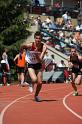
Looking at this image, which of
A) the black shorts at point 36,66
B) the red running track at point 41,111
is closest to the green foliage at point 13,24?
the red running track at point 41,111

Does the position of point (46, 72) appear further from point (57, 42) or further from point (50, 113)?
point (50, 113)

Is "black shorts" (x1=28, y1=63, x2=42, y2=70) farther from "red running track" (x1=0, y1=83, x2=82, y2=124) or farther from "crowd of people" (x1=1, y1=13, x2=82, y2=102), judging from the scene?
"red running track" (x1=0, y1=83, x2=82, y2=124)

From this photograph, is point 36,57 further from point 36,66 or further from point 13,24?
point 13,24

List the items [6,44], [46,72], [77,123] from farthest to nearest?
[6,44]
[46,72]
[77,123]

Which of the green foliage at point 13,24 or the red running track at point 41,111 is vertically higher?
the red running track at point 41,111

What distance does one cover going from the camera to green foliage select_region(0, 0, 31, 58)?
102 ft

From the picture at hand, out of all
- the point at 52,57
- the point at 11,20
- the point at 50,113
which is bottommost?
the point at 52,57

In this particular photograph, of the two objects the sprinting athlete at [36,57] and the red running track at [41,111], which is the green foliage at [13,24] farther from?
the sprinting athlete at [36,57]

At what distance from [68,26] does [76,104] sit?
21.8 m

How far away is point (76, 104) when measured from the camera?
630 inches

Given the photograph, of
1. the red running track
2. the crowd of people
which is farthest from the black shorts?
the red running track

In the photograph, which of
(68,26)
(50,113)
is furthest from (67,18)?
(50,113)

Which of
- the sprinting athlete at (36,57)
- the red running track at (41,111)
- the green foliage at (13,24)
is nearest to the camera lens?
the red running track at (41,111)

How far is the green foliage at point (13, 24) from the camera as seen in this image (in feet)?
102
